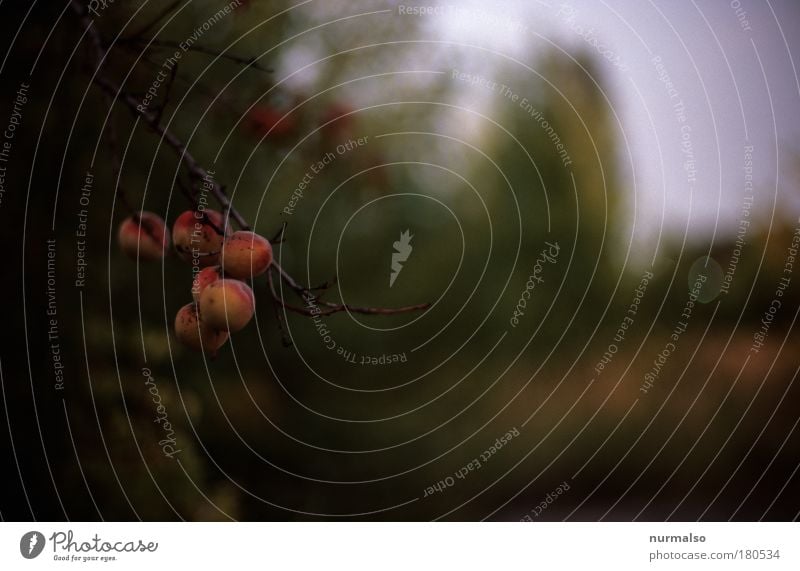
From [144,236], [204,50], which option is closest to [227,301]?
[144,236]

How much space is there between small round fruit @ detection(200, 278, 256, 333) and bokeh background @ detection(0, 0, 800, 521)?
76mm

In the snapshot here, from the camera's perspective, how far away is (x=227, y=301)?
0.54m

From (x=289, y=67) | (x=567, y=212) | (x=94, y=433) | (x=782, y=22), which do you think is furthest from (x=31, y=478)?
(x=782, y=22)

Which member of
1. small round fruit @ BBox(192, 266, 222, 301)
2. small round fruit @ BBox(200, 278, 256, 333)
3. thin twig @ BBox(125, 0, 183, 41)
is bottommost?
small round fruit @ BBox(200, 278, 256, 333)

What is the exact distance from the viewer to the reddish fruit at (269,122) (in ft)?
2.19

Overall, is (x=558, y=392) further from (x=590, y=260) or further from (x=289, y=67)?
(x=289, y=67)

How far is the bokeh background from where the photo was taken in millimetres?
654

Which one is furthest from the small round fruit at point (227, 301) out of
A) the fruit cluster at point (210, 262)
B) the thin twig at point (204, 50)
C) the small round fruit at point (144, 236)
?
the thin twig at point (204, 50)

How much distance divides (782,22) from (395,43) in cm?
43

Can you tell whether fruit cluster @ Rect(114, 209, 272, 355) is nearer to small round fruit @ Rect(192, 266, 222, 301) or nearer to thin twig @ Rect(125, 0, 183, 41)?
small round fruit @ Rect(192, 266, 222, 301)

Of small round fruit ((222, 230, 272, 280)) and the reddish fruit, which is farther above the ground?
the reddish fruit

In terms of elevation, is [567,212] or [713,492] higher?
[567,212]

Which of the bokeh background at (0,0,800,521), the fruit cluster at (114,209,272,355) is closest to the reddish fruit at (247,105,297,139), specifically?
the bokeh background at (0,0,800,521)

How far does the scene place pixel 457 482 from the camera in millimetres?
714
